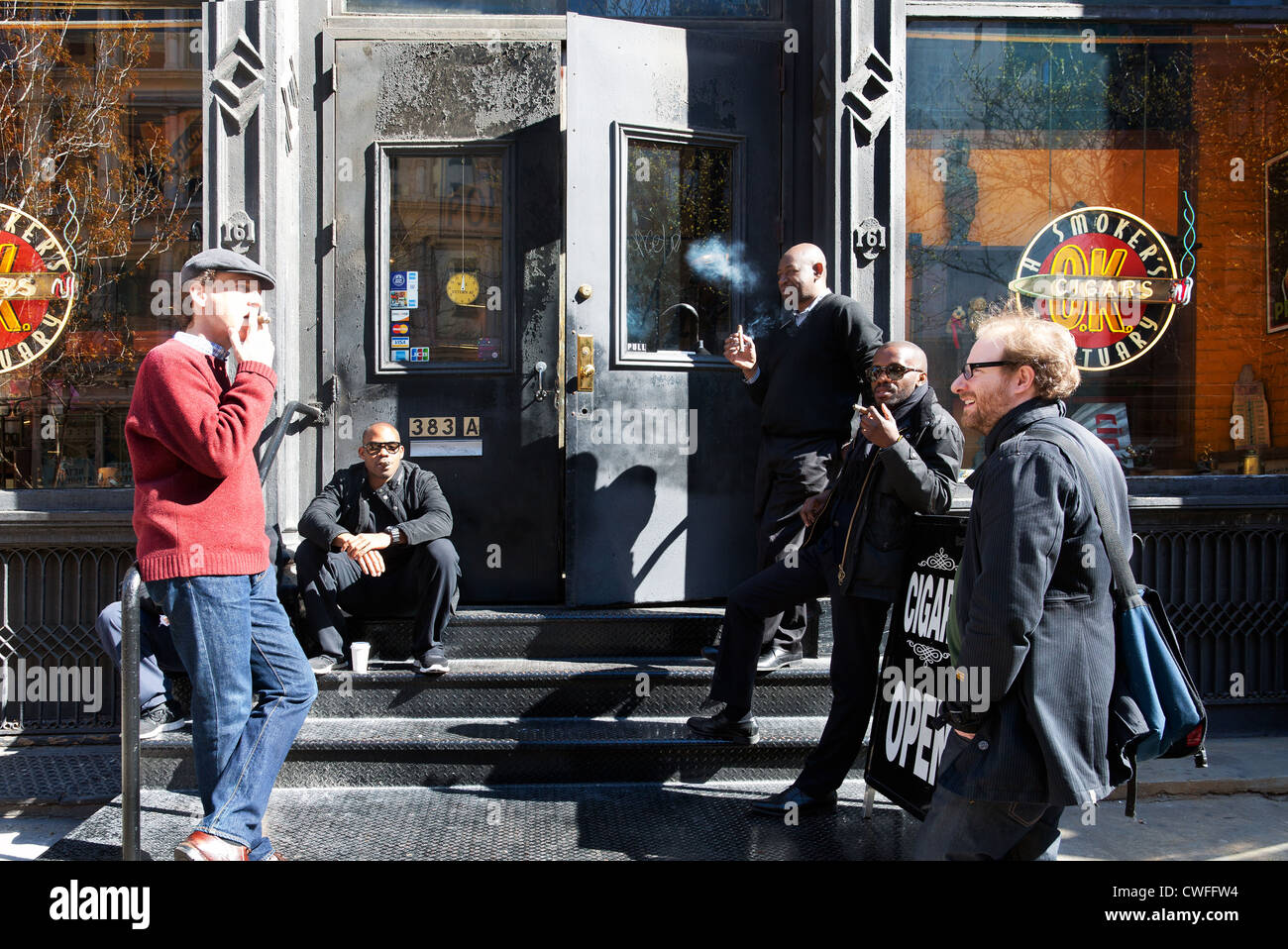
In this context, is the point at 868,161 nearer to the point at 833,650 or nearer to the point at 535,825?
the point at 833,650

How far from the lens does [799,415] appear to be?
16.8ft

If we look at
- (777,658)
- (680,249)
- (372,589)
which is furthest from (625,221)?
(777,658)

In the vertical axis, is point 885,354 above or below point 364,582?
above

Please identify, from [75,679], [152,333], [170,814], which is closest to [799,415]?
[170,814]

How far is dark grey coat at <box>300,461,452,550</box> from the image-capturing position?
518cm

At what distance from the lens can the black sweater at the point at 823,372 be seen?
16.8ft

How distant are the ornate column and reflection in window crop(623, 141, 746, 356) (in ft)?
2.18

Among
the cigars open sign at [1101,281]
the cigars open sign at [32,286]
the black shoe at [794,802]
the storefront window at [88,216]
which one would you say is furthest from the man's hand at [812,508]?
the cigars open sign at [32,286]

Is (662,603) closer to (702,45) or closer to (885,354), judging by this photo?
(885,354)

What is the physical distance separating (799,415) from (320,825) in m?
2.99

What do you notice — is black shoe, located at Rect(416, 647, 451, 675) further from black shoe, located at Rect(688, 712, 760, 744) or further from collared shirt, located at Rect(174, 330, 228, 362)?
collared shirt, located at Rect(174, 330, 228, 362)

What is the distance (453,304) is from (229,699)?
316 cm

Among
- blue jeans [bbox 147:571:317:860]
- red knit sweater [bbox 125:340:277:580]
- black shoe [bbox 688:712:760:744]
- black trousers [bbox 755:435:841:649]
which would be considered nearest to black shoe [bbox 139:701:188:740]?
blue jeans [bbox 147:571:317:860]

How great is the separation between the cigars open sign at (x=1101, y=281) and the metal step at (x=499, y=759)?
3.34m
